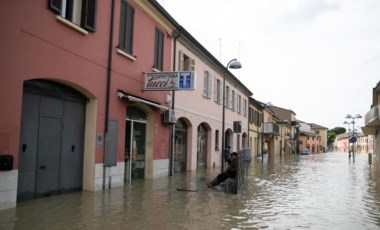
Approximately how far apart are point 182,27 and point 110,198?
961cm

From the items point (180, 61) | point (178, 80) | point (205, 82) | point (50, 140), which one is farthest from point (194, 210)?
point (205, 82)

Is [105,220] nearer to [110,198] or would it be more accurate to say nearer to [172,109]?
[110,198]

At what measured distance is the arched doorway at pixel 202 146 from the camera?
23169 mm

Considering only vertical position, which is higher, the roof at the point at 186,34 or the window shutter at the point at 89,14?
the roof at the point at 186,34

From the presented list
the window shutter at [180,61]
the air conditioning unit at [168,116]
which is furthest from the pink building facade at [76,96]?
the window shutter at [180,61]

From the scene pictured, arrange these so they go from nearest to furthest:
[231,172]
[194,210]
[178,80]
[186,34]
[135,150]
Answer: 1. [194,210]
2. [231,172]
3. [178,80]
4. [135,150]
5. [186,34]

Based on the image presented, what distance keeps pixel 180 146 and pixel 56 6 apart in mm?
11763

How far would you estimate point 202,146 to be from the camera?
79.2 ft

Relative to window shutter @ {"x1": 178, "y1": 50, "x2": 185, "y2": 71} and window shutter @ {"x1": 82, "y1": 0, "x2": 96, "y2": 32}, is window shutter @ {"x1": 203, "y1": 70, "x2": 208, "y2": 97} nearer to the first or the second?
Answer: window shutter @ {"x1": 178, "y1": 50, "x2": 185, "y2": 71}

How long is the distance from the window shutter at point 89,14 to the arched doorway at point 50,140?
1801 millimetres

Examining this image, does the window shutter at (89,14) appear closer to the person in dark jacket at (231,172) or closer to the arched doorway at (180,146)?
the person in dark jacket at (231,172)

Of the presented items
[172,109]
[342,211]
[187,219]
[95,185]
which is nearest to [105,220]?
[187,219]

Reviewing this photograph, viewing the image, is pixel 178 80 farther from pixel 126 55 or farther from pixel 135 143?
pixel 135 143

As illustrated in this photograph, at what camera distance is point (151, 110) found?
1550cm
